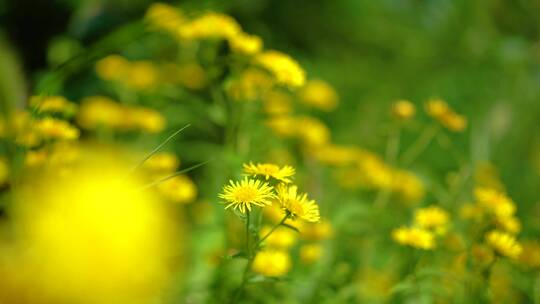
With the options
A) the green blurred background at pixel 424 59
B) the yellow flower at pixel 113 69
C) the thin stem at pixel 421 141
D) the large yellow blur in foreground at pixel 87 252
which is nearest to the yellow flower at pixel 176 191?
the yellow flower at pixel 113 69

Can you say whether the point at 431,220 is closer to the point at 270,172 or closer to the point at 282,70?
the point at 282,70

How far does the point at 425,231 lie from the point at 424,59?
1.89m

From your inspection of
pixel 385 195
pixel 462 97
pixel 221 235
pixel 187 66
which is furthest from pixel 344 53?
pixel 221 235

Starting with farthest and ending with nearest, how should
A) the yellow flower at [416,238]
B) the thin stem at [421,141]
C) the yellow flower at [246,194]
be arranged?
the thin stem at [421,141] → the yellow flower at [416,238] → the yellow flower at [246,194]

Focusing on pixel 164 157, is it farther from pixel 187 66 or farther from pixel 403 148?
pixel 403 148

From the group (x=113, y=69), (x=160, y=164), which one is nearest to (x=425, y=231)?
(x=160, y=164)

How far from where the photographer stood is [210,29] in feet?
4.09

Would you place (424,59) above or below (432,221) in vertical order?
above

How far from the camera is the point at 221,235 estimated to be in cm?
137

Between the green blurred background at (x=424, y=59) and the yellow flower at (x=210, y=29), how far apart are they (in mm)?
838

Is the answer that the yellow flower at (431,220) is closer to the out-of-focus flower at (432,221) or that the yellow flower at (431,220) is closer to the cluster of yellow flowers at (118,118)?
the out-of-focus flower at (432,221)

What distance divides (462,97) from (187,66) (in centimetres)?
146

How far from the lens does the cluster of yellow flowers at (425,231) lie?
113 cm

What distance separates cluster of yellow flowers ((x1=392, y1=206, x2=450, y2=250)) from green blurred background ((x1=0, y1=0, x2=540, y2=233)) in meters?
0.97
